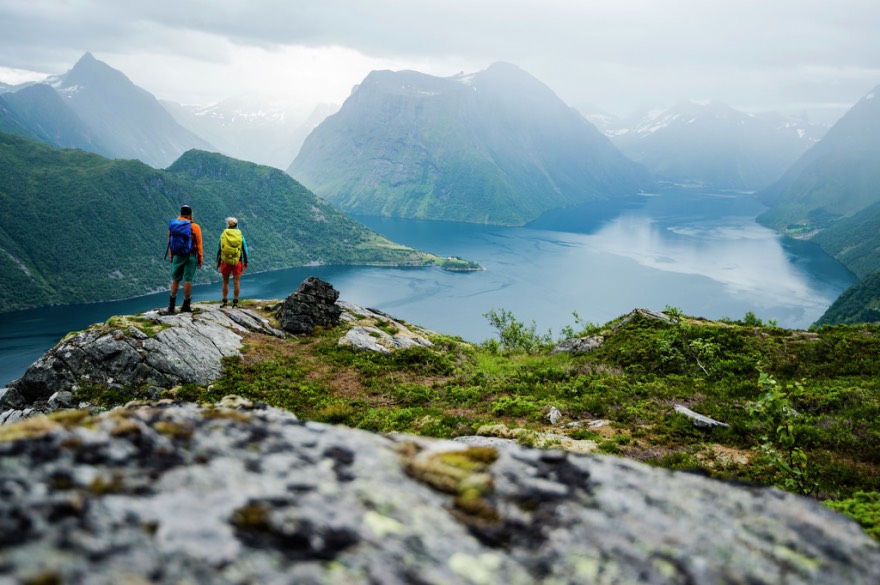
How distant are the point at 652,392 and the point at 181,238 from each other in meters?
21.5

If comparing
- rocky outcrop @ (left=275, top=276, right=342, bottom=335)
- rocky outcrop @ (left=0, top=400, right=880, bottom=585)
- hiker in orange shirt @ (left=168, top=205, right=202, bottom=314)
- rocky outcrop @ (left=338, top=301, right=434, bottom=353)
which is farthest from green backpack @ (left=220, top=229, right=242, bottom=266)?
rocky outcrop @ (left=0, top=400, right=880, bottom=585)

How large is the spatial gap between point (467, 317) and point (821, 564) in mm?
177069

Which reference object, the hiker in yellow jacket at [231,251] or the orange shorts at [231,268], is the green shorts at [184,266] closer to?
the hiker in yellow jacket at [231,251]

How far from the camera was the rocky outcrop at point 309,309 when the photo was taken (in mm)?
29344

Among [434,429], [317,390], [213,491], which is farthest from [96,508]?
[317,390]

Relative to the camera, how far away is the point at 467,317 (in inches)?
7121

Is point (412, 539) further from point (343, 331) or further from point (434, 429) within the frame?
point (343, 331)

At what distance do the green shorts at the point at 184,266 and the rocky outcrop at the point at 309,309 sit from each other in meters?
7.43

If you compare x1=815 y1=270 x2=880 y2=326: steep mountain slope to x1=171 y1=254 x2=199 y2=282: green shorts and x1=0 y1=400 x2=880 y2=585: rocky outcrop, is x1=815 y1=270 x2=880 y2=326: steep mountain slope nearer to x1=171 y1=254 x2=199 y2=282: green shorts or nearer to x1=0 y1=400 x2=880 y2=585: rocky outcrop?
x1=171 y1=254 x2=199 y2=282: green shorts

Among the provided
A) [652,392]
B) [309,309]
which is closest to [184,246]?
[309,309]

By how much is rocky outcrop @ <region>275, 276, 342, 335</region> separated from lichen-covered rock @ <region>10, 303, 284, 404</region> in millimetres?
6230

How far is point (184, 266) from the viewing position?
22.4 meters

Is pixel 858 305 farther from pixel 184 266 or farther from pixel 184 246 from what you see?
pixel 184 246

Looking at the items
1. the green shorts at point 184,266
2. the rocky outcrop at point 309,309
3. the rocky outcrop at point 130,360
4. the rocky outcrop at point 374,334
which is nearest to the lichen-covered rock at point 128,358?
the rocky outcrop at point 130,360
